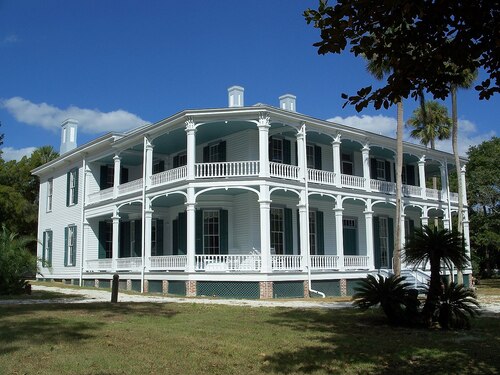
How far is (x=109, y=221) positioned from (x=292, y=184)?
1204cm

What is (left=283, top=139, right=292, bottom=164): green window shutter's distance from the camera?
24639mm

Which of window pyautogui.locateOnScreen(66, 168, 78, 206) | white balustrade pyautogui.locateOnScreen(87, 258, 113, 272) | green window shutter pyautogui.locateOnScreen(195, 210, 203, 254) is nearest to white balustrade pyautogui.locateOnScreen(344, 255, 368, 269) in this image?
green window shutter pyautogui.locateOnScreen(195, 210, 203, 254)

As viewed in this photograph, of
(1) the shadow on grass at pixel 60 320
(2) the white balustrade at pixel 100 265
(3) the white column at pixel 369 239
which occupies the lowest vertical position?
(1) the shadow on grass at pixel 60 320

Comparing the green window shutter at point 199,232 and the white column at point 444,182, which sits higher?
the white column at point 444,182

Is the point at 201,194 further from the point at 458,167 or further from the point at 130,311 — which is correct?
the point at 458,167

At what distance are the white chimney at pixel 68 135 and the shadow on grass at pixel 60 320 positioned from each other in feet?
72.2

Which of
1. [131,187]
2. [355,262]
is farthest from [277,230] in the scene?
[131,187]

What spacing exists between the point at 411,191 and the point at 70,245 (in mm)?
18925

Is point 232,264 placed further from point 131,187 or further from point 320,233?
point 131,187

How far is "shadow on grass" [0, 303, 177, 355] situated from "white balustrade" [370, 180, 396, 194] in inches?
572

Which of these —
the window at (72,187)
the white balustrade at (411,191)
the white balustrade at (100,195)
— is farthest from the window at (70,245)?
the white balustrade at (411,191)

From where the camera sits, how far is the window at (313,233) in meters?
25.3

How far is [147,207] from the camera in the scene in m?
24.3

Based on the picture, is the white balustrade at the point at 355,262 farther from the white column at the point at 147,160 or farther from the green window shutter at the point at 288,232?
the white column at the point at 147,160
